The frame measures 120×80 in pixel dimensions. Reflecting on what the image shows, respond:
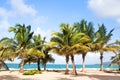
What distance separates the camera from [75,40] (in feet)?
131

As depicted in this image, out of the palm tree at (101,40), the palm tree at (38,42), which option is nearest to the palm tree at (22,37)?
the palm tree at (38,42)

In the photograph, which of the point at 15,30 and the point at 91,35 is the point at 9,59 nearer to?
the point at 15,30

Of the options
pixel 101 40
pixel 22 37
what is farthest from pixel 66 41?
pixel 101 40

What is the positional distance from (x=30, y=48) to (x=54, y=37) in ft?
16.0

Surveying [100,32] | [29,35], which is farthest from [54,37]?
[100,32]

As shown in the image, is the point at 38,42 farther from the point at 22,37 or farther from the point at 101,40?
the point at 101,40

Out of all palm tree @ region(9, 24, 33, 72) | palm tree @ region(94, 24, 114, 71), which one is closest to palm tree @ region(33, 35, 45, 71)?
palm tree @ region(9, 24, 33, 72)

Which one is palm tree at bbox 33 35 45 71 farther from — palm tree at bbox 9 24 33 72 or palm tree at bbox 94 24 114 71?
palm tree at bbox 94 24 114 71

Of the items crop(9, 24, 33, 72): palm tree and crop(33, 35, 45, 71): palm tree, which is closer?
crop(9, 24, 33, 72): palm tree

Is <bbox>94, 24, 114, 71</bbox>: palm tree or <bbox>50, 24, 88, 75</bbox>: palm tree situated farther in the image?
<bbox>94, 24, 114, 71</bbox>: palm tree

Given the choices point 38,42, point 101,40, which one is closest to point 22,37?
point 38,42

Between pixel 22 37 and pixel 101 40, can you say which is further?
pixel 101 40

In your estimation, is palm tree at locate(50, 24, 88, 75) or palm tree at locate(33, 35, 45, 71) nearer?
palm tree at locate(50, 24, 88, 75)

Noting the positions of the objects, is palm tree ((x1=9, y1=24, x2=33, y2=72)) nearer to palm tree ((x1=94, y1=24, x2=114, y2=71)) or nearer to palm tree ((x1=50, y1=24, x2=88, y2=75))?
palm tree ((x1=50, y1=24, x2=88, y2=75))
